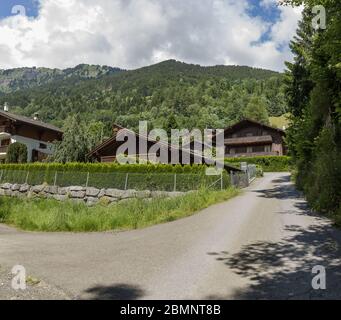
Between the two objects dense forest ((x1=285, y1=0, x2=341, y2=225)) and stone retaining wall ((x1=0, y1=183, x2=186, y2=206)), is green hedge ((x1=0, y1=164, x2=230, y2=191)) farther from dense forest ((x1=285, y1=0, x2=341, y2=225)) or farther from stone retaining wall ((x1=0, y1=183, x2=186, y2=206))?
dense forest ((x1=285, y1=0, x2=341, y2=225))

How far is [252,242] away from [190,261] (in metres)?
2.40

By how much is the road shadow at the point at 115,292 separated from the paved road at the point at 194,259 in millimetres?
17

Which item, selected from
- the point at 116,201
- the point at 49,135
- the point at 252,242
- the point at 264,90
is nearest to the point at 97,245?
the point at 252,242

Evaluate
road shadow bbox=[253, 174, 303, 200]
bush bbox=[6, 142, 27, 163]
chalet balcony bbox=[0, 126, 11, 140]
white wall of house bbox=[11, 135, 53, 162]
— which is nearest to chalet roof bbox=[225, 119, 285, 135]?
white wall of house bbox=[11, 135, 53, 162]

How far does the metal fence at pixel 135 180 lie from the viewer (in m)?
25.1

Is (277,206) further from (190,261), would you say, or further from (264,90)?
(264,90)

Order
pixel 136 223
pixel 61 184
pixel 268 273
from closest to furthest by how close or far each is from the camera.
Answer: pixel 268 273, pixel 136 223, pixel 61 184

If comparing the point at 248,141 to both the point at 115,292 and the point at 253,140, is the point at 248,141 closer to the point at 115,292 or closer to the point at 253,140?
the point at 253,140

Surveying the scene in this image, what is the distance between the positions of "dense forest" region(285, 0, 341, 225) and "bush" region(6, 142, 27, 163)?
32.0 meters

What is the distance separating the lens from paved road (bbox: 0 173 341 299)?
6.55 m

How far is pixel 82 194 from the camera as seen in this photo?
2892 centimetres

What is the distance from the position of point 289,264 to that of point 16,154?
143 feet

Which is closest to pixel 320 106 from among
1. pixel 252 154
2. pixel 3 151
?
pixel 3 151

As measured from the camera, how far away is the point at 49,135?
184ft
